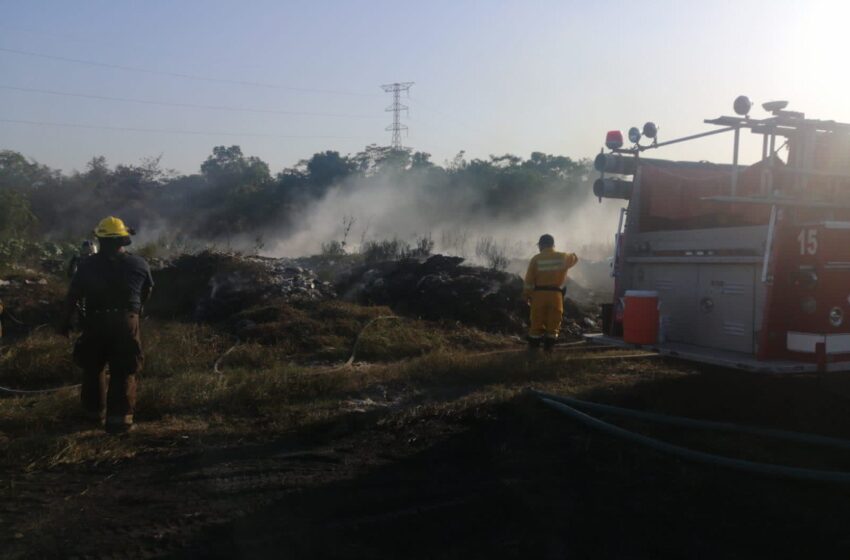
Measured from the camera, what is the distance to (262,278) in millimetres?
14930

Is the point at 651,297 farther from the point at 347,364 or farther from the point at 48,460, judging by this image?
the point at 48,460

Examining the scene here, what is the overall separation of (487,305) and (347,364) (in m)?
4.66

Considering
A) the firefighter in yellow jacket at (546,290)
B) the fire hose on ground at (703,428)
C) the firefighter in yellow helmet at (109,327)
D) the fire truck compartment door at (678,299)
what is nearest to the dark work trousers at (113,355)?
the firefighter in yellow helmet at (109,327)

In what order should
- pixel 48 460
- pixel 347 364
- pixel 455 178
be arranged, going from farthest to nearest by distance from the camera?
pixel 455 178 → pixel 347 364 → pixel 48 460

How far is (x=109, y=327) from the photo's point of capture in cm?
653

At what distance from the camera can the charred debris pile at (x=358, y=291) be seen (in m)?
13.8

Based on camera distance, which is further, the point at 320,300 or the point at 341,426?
the point at 320,300

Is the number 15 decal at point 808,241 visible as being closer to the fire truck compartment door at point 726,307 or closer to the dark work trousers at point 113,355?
the fire truck compartment door at point 726,307

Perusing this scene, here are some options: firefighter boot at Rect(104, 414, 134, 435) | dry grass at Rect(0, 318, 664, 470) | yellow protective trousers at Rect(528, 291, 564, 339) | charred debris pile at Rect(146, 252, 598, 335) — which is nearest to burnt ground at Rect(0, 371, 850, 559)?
dry grass at Rect(0, 318, 664, 470)

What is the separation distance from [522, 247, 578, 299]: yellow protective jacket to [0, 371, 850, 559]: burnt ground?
309 cm

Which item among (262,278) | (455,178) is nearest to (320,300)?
(262,278)

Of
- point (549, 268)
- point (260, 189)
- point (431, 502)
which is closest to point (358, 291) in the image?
point (549, 268)

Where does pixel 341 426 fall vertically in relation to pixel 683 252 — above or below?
below

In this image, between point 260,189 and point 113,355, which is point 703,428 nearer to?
point 113,355
